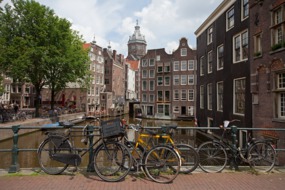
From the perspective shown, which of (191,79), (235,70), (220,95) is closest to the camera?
(235,70)

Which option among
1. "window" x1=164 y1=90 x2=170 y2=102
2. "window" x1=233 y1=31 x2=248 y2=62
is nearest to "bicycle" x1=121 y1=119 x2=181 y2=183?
"window" x1=233 y1=31 x2=248 y2=62

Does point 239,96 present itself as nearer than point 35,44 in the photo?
Yes

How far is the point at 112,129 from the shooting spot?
4660 mm

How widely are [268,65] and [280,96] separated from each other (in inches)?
68.9

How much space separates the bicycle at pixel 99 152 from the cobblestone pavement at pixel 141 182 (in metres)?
0.21

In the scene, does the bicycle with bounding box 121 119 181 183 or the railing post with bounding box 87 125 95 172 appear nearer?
the bicycle with bounding box 121 119 181 183

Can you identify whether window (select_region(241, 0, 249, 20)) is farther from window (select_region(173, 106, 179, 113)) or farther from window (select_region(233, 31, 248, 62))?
window (select_region(173, 106, 179, 113))

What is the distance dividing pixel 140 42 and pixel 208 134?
3583 inches

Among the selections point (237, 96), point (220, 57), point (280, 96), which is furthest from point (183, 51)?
point (280, 96)

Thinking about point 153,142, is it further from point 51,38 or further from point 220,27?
point 51,38

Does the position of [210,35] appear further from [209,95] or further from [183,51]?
[183,51]

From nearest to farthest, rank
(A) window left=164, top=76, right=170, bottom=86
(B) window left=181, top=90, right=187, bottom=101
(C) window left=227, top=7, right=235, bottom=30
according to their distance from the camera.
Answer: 1. (C) window left=227, top=7, right=235, bottom=30
2. (B) window left=181, top=90, right=187, bottom=101
3. (A) window left=164, top=76, right=170, bottom=86

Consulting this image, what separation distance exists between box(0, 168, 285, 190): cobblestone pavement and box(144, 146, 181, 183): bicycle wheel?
185mm

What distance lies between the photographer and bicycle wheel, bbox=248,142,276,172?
17.3 feet
